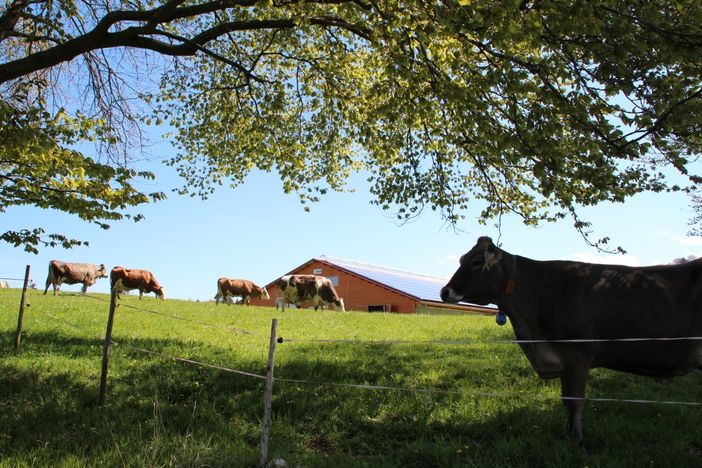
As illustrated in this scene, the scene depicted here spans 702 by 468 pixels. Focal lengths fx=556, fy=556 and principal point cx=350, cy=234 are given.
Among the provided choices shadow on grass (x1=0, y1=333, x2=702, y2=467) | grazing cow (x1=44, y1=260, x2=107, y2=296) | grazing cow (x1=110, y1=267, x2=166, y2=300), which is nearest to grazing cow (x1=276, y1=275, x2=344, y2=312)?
grazing cow (x1=110, y1=267, x2=166, y2=300)

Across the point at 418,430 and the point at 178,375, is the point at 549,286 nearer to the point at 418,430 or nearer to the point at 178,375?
the point at 418,430

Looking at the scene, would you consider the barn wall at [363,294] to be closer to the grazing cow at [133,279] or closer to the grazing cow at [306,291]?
the grazing cow at [306,291]

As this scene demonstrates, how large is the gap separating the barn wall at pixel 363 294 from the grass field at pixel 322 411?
119 ft

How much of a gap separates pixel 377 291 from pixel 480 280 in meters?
43.3

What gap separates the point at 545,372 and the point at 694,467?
1618mm

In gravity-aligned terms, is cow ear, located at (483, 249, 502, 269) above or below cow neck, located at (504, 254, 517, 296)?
above

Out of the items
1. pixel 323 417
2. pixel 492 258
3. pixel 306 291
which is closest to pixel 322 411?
pixel 323 417

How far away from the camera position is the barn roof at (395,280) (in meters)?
49.2

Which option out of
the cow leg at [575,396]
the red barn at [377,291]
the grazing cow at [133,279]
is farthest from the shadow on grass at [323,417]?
the red barn at [377,291]

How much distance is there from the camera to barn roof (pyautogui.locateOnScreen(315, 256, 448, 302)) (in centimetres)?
4919

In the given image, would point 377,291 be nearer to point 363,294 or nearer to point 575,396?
point 363,294

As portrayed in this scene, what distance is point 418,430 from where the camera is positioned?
6.77 m

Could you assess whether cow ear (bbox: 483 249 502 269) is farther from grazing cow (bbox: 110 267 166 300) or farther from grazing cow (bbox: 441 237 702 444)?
grazing cow (bbox: 110 267 166 300)

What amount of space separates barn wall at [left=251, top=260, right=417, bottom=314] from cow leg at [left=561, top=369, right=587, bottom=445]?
40348mm
